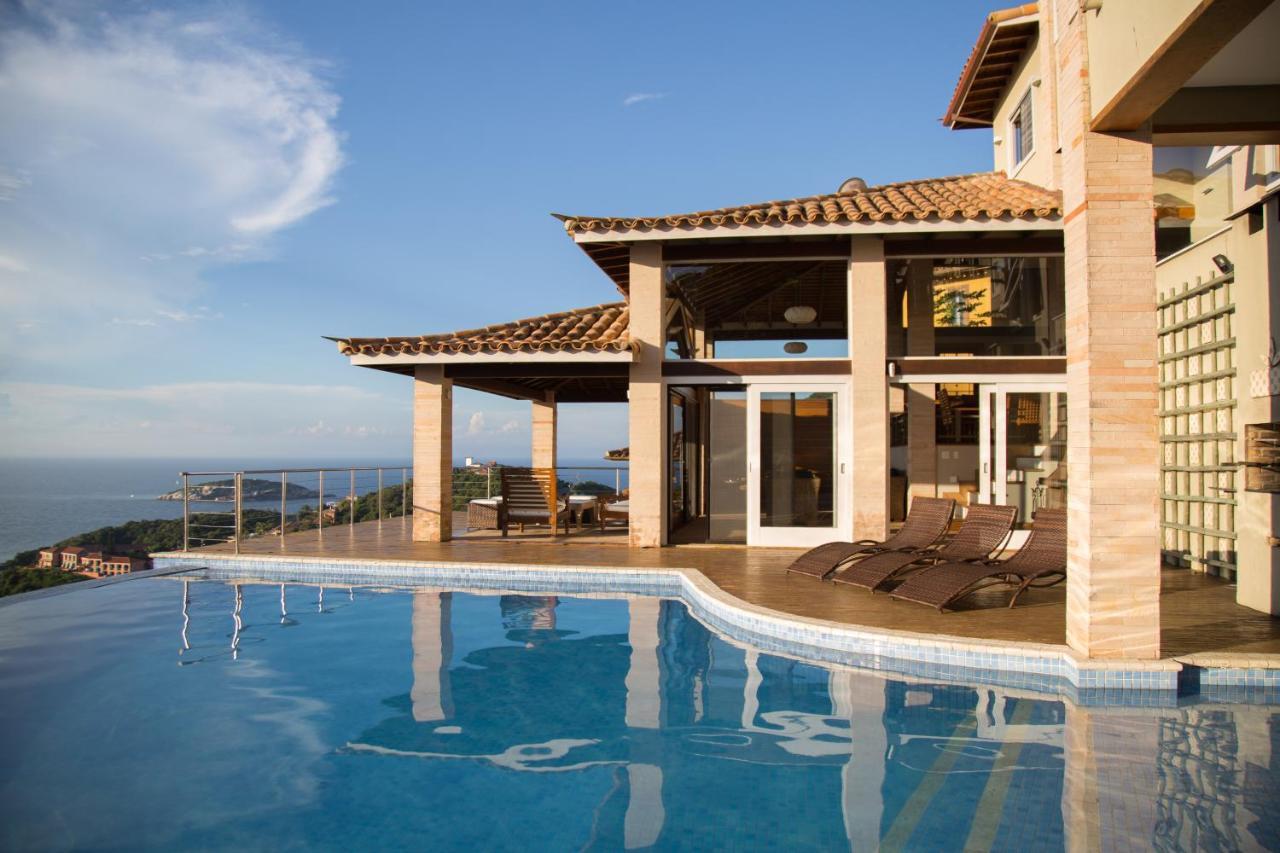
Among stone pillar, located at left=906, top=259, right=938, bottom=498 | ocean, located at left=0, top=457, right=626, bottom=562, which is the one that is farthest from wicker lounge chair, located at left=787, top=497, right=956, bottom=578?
ocean, located at left=0, top=457, right=626, bottom=562

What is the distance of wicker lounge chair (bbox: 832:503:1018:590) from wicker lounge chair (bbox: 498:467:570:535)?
6.08 metres

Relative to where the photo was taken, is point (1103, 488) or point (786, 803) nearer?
point (786, 803)

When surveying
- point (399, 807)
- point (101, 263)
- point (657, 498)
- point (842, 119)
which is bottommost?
point (399, 807)

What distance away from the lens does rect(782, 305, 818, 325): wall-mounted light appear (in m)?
13.7

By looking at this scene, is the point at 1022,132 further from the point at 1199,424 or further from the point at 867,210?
the point at 1199,424

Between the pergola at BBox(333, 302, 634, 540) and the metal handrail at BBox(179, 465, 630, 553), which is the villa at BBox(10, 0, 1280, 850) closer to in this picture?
the pergola at BBox(333, 302, 634, 540)

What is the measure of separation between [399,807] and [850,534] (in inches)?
354

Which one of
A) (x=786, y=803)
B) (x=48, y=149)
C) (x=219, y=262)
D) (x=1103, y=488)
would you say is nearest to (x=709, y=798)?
(x=786, y=803)

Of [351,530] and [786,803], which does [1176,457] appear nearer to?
[786,803]

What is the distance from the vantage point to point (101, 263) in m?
25.9

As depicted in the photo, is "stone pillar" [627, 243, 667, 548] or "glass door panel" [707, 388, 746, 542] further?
"glass door panel" [707, 388, 746, 542]

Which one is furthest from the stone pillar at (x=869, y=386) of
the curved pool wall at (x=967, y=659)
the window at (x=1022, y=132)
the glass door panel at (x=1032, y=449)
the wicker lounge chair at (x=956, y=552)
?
the window at (x=1022, y=132)

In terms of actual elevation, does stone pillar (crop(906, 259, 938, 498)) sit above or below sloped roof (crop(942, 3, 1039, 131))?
below

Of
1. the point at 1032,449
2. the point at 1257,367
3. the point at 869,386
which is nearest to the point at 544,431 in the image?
the point at 869,386
